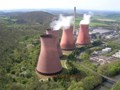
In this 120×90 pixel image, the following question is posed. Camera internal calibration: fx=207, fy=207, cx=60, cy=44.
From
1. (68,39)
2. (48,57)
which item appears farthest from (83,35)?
(48,57)

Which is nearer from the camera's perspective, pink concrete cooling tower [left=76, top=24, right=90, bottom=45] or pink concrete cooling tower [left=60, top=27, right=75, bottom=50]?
pink concrete cooling tower [left=60, top=27, right=75, bottom=50]

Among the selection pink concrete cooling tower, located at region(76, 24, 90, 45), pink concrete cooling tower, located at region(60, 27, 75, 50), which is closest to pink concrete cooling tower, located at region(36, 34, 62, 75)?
pink concrete cooling tower, located at region(60, 27, 75, 50)


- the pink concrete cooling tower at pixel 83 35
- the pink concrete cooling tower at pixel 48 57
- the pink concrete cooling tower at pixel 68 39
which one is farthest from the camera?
the pink concrete cooling tower at pixel 83 35

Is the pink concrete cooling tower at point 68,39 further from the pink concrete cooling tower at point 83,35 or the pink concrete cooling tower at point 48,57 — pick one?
the pink concrete cooling tower at point 48,57

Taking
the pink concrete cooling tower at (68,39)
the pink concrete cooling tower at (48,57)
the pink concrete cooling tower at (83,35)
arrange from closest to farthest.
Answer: the pink concrete cooling tower at (48,57)
the pink concrete cooling tower at (68,39)
the pink concrete cooling tower at (83,35)

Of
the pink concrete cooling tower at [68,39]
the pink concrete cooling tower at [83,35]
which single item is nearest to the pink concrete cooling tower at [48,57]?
the pink concrete cooling tower at [68,39]

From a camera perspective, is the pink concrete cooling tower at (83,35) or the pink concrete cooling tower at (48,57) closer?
the pink concrete cooling tower at (48,57)

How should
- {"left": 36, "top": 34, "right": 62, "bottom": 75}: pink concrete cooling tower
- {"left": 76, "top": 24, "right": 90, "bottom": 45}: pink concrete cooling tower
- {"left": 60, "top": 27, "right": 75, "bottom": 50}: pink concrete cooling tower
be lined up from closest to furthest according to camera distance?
{"left": 36, "top": 34, "right": 62, "bottom": 75}: pink concrete cooling tower → {"left": 60, "top": 27, "right": 75, "bottom": 50}: pink concrete cooling tower → {"left": 76, "top": 24, "right": 90, "bottom": 45}: pink concrete cooling tower

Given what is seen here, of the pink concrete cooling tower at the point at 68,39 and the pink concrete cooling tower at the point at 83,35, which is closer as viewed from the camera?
the pink concrete cooling tower at the point at 68,39

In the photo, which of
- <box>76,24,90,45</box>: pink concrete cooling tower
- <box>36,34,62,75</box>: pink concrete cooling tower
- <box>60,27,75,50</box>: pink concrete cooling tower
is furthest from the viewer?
<box>76,24,90,45</box>: pink concrete cooling tower

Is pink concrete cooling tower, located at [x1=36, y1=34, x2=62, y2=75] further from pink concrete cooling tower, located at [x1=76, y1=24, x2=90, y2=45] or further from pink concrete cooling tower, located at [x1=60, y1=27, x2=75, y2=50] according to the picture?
pink concrete cooling tower, located at [x1=76, y1=24, x2=90, y2=45]
